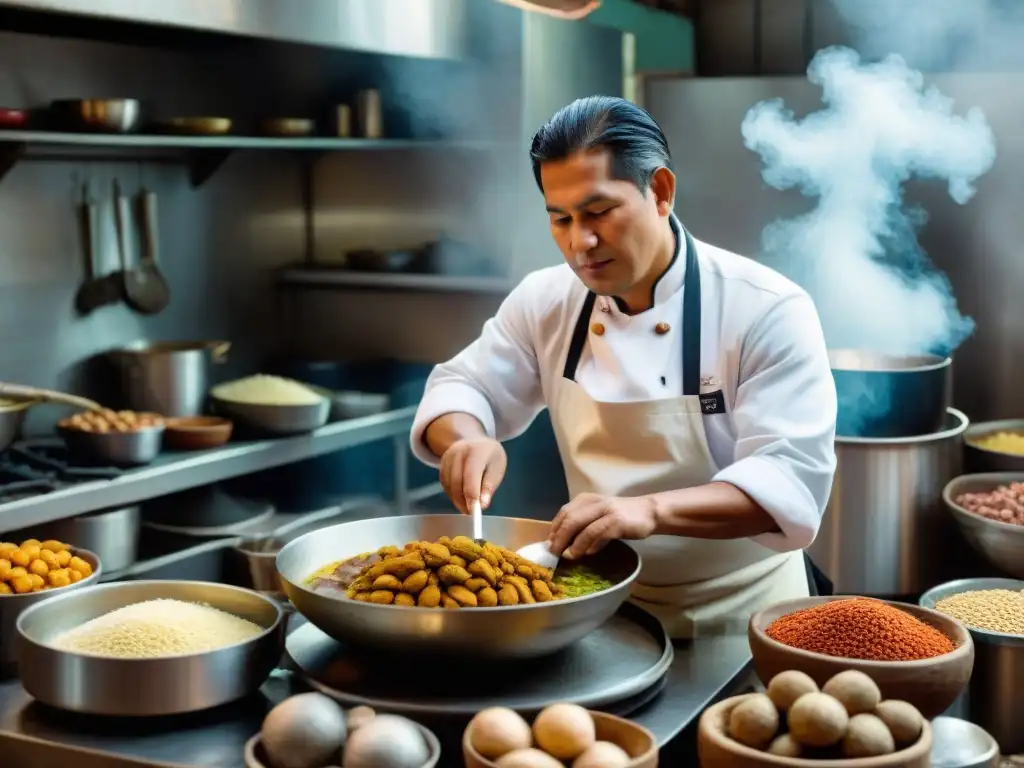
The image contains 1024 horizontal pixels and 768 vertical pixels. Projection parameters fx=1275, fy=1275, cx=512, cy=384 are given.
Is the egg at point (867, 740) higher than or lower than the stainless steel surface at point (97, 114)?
lower

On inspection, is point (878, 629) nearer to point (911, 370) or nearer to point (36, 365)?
point (911, 370)

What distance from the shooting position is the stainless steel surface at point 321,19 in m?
3.33

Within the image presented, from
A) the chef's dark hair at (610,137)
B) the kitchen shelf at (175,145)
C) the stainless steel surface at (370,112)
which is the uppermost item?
the stainless steel surface at (370,112)

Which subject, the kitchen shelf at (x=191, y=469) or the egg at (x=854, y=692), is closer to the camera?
the egg at (x=854, y=692)

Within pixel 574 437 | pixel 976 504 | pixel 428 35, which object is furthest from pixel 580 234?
pixel 428 35

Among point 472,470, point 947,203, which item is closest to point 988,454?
point 947,203

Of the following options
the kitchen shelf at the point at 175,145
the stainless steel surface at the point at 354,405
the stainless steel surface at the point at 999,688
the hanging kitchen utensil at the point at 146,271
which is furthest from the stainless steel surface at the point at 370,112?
the stainless steel surface at the point at 999,688

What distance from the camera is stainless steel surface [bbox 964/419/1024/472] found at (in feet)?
12.1

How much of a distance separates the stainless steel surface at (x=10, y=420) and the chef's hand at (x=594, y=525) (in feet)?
6.20

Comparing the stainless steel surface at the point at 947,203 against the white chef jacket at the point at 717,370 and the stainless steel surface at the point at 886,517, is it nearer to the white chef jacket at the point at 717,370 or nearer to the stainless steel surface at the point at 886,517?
the stainless steel surface at the point at 886,517

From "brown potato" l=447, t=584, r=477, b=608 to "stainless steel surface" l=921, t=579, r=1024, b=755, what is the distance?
95 centimetres

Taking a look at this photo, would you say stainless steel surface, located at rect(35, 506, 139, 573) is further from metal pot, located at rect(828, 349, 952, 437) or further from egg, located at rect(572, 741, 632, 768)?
egg, located at rect(572, 741, 632, 768)

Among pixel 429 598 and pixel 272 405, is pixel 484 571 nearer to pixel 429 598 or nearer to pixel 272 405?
pixel 429 598

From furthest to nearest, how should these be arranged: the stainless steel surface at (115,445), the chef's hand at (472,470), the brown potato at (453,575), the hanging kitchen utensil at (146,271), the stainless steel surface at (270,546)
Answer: the hanging kitchen utensil at (146,271) < the stainless steel surface at (270,546) < the stainless steel surface at (115,445) < the chef's hand at (472,470) < the brown potato at (453,575)
